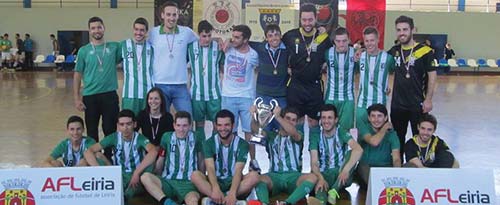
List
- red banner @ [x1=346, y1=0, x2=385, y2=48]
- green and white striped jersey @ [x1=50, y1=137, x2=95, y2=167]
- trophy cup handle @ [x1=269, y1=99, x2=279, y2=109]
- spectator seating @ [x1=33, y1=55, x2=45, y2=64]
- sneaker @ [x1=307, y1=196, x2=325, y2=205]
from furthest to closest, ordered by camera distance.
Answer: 1. spectator seating @ [x1=33, y1=55, x2=45, y2=64]
2. red banner @ [x1=346, y1=0, x2=385, y2=48]
3. trophy cup handle @ [x1=269, y1=99, x2=279, y2=109]
4. green and white striped jersey @ [x1=50, y1=137, x2=95, y2=167]
5. sneaker @ [x1=307, y1=196, x2=325, y2=205]

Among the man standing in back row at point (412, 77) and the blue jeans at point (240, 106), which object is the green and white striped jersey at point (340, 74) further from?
the blue jeans at point (240, 106)

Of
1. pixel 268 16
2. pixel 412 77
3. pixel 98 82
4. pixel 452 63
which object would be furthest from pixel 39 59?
pixel 412 77

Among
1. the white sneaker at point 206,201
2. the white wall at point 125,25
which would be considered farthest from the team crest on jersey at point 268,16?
the white wall at point 125,25

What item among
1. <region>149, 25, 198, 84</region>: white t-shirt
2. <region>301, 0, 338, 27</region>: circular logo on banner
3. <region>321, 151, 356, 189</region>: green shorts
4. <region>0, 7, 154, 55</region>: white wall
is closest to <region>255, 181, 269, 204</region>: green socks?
<region>321, 151, 356, 189</region>: green shorts

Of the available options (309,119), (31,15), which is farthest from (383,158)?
(31,15)

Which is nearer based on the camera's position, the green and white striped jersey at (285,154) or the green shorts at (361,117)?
the green and white striped jersey at (285,154)

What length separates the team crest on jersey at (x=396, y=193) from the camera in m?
4.66

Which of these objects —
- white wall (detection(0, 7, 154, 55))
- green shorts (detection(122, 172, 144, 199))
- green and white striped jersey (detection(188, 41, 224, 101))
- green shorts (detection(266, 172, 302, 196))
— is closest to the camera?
green shorts (detection(122, 172, 144, 199))

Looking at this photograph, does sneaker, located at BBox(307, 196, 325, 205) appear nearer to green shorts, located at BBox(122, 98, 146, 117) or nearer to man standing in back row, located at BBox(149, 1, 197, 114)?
man standing in back row, located at BBox(149, 1, 197, 114)

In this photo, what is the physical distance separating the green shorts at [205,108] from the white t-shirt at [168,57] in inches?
12.8

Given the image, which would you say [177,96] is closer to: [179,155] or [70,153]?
[179,155]

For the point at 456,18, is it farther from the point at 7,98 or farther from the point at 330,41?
the point at 330,41

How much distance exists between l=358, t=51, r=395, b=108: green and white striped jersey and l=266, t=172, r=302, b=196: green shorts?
1136mm

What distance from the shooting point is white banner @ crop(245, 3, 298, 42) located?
14.6 metres
